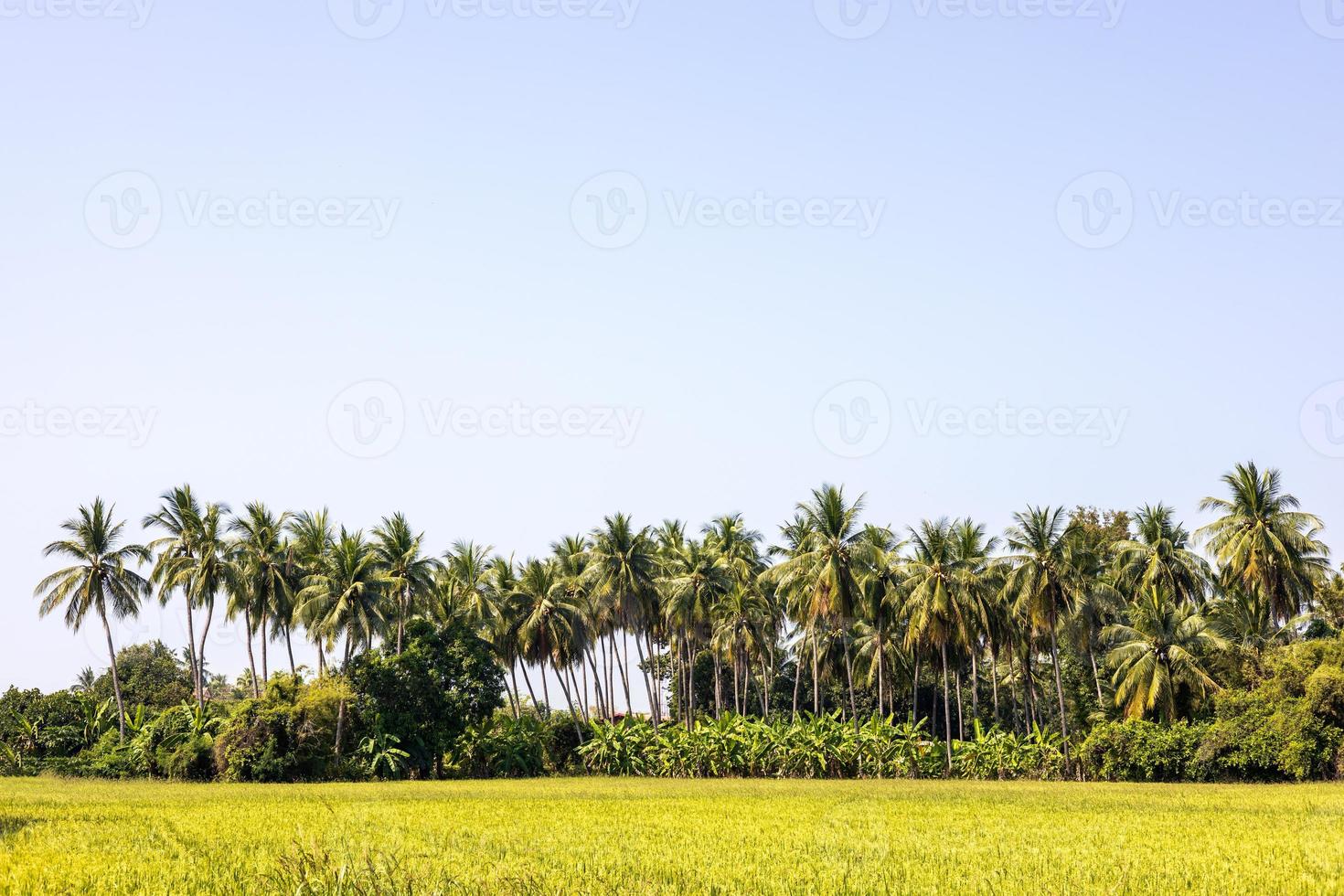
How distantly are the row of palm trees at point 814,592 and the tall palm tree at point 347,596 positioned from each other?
11 centimetres

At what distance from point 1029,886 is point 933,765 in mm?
37229

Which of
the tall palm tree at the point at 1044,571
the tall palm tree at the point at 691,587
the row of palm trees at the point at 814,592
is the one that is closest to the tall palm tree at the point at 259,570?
the row of palm trees at the point at 814,592

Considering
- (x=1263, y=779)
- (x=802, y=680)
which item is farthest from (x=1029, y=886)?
(x=802, y=680)

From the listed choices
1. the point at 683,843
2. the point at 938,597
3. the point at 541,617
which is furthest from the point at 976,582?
the point at 683,843

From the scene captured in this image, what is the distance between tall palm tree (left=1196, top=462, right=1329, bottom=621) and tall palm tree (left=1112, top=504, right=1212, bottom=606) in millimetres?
4083

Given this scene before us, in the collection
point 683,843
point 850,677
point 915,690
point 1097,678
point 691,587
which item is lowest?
point 915,690

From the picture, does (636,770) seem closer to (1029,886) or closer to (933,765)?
(933,765)

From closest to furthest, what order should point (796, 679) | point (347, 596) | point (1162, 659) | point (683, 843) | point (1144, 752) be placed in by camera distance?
point (683, 843), point (1144, 752), point (1162, 659), point (347, 596), point (796, 679)

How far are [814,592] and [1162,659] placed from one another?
570 inches

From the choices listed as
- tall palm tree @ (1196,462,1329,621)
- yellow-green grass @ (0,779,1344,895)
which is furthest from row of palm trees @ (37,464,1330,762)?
yellow-green grass @ (0,779,1344,895)

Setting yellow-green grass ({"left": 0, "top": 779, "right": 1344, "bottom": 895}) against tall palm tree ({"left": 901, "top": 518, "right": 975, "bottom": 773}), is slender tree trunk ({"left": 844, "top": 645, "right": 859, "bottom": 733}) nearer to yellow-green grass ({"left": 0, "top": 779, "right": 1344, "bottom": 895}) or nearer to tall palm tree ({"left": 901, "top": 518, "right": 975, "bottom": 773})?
tall palm tree ({"left": 901, "top": 518, "right": 975, "bottom": 773})

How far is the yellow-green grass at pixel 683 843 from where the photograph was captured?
15.5 meters

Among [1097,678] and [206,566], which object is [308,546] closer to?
[206,566]

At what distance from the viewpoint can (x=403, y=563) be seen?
58.9 meters
